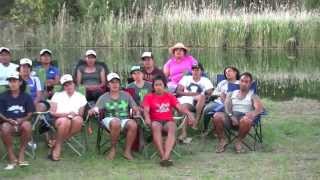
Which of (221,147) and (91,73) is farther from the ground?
(91,73)

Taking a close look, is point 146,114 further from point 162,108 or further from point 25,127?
point 25,127

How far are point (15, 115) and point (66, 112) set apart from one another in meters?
0.52

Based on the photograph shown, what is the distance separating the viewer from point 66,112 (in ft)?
20.1

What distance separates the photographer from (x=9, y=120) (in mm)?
5691

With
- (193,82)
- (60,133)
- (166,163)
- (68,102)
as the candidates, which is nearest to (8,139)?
(60,133)

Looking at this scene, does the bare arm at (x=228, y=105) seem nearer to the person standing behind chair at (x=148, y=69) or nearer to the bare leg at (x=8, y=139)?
the person standing behind chair at (x=148, y=69)

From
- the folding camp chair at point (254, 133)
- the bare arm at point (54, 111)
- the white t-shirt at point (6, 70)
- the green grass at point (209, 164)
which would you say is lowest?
the green grass at point (209, 164)

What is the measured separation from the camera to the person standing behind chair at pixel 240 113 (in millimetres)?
6182

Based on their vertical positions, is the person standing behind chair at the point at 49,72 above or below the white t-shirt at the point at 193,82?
above

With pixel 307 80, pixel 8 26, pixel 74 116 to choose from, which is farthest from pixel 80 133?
pixel 8 26

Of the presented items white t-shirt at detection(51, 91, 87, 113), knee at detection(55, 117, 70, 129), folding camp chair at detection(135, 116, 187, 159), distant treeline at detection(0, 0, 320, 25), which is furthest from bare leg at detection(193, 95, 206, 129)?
distant treeline at detection(0, 0, 320, 25)

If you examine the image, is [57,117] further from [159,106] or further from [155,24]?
[155,24]

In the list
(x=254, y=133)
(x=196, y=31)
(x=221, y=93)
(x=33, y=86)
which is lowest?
(x=254, y=133)

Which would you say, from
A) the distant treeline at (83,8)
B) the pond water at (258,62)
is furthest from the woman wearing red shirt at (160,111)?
the distant treeline at (83,8)
